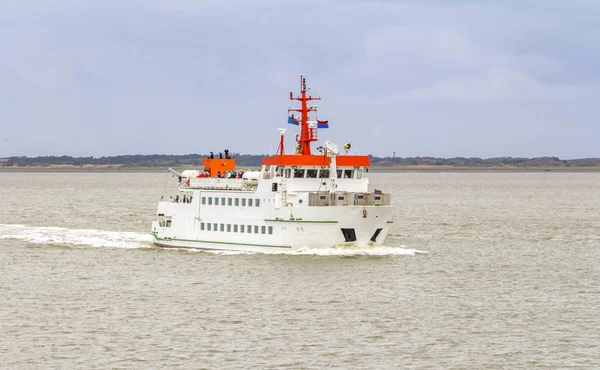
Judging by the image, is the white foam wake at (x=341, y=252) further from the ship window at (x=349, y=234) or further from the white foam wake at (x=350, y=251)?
the ship window at (x=349, y=234)

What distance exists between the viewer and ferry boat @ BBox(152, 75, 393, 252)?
4869cm

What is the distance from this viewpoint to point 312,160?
2003 inches

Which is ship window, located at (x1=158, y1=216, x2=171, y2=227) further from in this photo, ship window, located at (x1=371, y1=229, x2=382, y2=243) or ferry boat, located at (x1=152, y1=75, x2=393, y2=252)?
ship window, located at (x1=371, y1=229, x2=382, y2=243)

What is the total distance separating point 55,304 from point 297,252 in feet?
46.8

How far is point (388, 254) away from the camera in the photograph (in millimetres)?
51250

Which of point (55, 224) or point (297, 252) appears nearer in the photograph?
point (297, 252)

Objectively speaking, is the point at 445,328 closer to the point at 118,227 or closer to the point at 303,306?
the point at 303,306

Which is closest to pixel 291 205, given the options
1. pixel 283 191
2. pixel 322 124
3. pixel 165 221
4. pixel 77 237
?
pixel 283 191

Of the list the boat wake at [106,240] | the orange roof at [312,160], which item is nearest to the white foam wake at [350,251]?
the boat wake at [106,240]

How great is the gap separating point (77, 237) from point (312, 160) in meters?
21.9

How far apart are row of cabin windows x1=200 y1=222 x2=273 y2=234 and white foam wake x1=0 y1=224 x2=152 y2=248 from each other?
249 inches

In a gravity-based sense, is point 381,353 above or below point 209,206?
below

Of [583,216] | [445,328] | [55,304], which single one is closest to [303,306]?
[445,328]

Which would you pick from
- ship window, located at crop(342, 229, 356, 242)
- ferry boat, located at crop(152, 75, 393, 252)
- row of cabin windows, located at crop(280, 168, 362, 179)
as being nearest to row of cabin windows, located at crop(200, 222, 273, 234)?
ferry boat, located at crop(152, 75, 393, 252)
